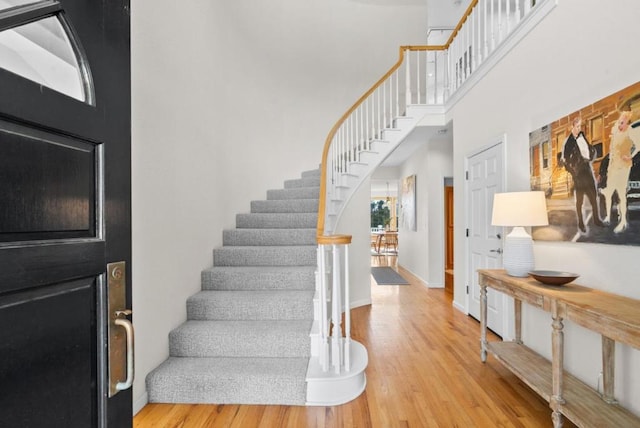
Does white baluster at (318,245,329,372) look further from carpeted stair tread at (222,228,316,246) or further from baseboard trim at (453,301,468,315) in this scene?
baseboard trim at (453,301,468,315)

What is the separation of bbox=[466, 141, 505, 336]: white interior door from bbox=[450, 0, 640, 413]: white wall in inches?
8.5

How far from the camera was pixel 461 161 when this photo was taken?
4363 millimetres

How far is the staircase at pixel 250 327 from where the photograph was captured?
225 cm

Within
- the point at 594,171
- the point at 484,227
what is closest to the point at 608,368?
the point at 594,171

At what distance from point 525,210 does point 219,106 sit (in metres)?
3.23

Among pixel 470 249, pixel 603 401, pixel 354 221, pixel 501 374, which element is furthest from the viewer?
pixel 354 221

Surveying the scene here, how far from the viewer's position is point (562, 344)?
6.35 feet

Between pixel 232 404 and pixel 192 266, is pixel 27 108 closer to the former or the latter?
pixel 232 404

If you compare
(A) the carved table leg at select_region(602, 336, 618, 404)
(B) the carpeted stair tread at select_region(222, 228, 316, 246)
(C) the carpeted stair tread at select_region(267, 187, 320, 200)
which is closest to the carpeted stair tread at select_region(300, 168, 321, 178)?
(C) the carpeted stair tread at select_region(267, 187, 320, 200)

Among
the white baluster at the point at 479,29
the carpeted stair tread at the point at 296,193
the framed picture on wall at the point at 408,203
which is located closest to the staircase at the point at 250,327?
the carpeted stair tread at the point at 296,193

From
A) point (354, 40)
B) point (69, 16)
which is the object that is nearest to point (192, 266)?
point (69, 16)

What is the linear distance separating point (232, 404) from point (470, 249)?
10.7 feet

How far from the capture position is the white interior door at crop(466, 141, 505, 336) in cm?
347

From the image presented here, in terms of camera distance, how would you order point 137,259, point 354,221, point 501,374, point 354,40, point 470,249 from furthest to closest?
point 354,40 < point 354,221 < point 470,249 < point 501,374 < point 137,259
